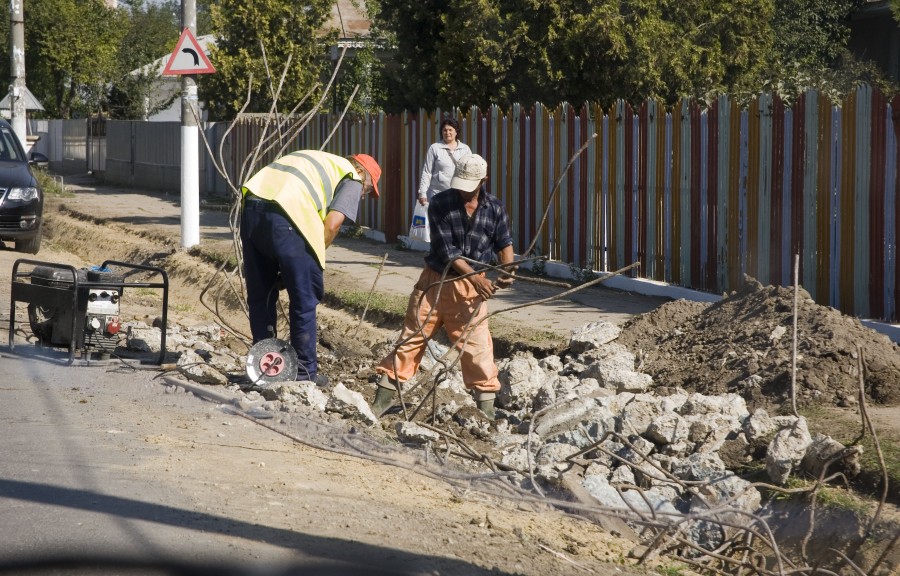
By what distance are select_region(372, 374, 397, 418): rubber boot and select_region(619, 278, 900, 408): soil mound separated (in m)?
2.03

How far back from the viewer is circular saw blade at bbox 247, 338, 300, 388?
7809mm

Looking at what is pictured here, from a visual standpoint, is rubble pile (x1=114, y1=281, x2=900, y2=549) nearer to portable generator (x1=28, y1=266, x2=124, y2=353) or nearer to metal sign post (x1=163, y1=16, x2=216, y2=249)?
portable generator (x1=28, y1=266, x2=124, y2=353)

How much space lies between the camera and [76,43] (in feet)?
144

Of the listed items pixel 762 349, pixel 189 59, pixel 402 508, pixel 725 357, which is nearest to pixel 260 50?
pixel 189 59

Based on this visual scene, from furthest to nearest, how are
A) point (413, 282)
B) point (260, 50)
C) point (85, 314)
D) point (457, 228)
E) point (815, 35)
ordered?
point (260, 50) → point (815, 35) → point (413, 282) → point (85, 314) → point (457, 228)

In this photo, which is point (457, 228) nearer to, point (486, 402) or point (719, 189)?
point (486, 402)

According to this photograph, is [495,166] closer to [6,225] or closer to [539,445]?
[6,225]

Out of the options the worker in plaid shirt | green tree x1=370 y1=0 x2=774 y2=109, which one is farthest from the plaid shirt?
green tree x1=370 y1=0 x2=774 y2=109

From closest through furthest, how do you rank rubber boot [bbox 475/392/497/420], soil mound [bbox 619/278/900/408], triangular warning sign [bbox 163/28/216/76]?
soil mound [bbox 619/278/900/408] → rubber boot [bbox 475/392/497/420] → triangular warning sign [bbox 163/28/216/76]

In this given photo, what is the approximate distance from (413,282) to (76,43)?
112 ft

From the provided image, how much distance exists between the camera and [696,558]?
219 inches

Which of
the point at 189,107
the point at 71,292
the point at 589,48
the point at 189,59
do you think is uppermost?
the point at 589,48

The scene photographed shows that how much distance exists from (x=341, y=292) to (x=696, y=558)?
754 centimetres

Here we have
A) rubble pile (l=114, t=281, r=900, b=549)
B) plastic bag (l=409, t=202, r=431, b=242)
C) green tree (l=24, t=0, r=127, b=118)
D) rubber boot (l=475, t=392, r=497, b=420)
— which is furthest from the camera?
green tree (l=24, t=0, r=127, b=118)
